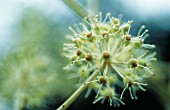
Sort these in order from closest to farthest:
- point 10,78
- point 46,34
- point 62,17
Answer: point 10,78, point 46,34, point 62,17

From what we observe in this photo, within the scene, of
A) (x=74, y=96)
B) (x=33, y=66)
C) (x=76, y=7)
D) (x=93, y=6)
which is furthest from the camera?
(x=33, y=66)

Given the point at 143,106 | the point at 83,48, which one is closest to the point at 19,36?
the point at 83,48

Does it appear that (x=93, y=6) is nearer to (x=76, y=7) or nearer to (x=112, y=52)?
(x=76, y=7)

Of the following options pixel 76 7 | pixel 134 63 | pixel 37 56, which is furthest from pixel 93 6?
pixel 134 63

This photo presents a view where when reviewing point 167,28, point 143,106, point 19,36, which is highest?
point 167,28

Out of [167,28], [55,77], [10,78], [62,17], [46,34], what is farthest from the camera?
[167,28]

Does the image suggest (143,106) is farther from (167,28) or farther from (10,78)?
(10,78)

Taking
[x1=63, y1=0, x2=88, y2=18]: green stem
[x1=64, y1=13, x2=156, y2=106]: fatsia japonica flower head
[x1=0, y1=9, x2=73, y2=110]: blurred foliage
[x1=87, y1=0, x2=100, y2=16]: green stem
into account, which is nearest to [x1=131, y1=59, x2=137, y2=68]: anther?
[x1=64, y1=13, x2=156, y2=106]: fatsia japonica flower head

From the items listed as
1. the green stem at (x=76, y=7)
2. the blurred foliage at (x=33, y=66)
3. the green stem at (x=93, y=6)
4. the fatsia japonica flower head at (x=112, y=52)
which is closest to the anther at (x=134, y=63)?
the fatsia japonica flower head at (x=112, y=52)
